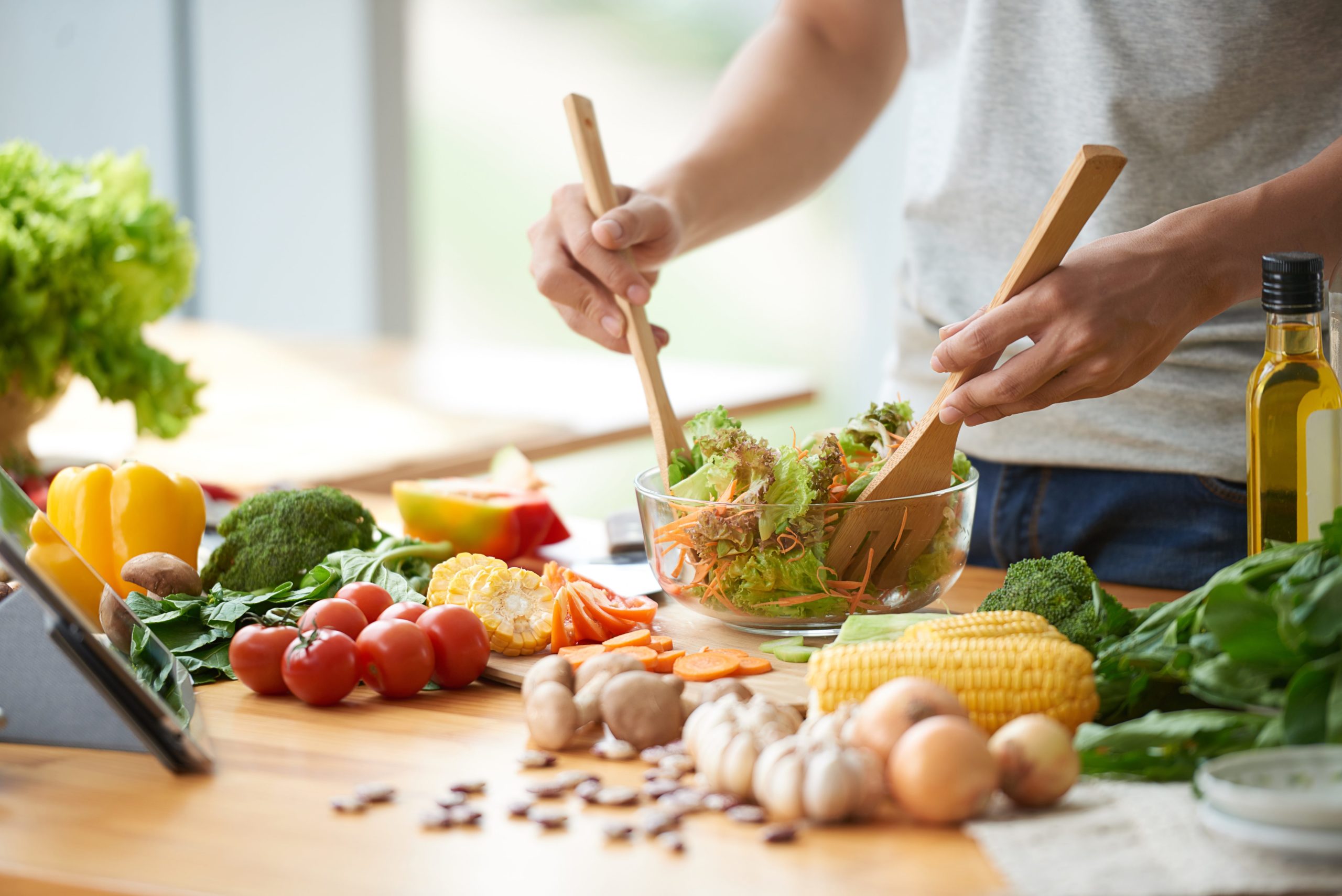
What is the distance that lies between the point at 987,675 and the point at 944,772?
0.49ft

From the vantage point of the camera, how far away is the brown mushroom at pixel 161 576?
1297 mm

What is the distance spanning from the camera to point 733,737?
2.87 feet

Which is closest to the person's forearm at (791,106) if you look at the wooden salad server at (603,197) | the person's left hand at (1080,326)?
the wooden salad server at (603,197)

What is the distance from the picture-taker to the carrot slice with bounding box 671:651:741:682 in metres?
1.13

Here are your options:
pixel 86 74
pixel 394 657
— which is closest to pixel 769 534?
pixel 394 657

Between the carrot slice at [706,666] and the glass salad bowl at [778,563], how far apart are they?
0.09 m

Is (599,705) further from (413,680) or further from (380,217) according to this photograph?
(380,217)

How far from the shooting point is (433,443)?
8.55 feet

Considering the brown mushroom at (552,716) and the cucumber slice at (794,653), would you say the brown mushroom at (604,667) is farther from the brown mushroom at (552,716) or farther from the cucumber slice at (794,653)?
the cucumber slice at (794,653)

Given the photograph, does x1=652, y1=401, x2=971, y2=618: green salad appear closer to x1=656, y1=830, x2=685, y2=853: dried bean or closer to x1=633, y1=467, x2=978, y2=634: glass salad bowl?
x1=633, y1=467, x2=978, y2=634: glass salad bowl

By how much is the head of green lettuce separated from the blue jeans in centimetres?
131

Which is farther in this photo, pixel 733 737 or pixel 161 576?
pixel 161 576

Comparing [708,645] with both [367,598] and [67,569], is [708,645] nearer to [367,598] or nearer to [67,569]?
[367,598]

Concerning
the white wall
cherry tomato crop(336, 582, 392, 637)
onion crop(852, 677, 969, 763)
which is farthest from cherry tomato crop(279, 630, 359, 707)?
the white wall
